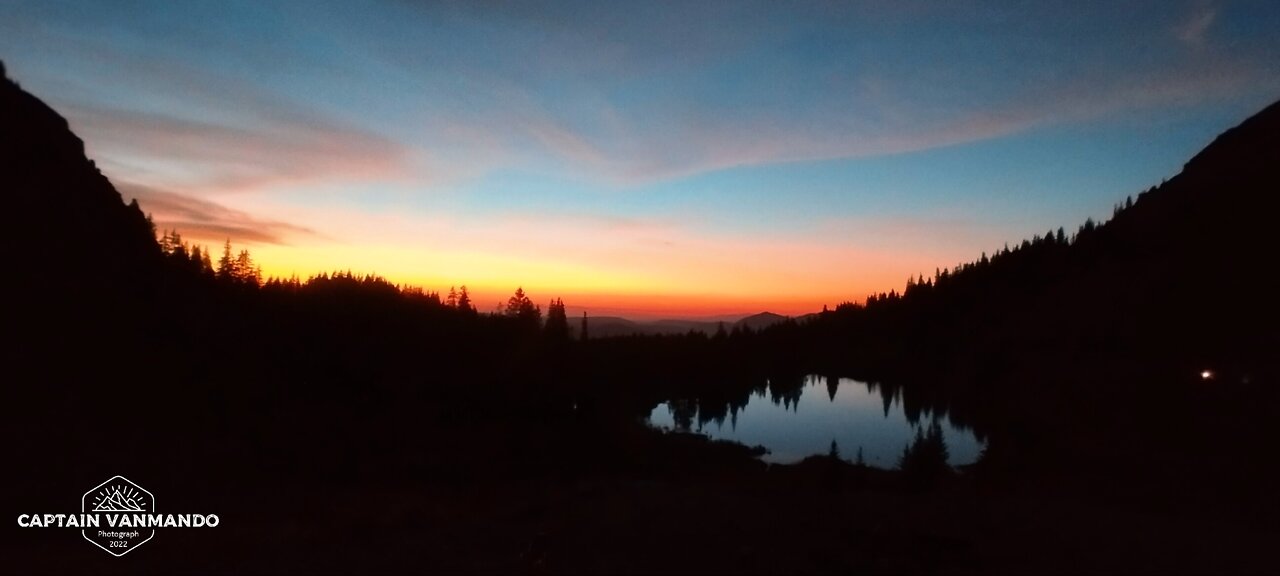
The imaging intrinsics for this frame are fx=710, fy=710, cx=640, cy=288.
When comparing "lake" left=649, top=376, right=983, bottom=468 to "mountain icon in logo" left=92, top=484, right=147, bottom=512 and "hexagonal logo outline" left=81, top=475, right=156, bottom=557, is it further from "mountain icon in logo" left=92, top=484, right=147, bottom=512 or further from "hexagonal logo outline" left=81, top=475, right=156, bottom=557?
"mountain icon in logo" left=92, top=484, right=147, bottom=512

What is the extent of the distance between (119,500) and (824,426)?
7477cm

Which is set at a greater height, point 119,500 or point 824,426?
point 119,500

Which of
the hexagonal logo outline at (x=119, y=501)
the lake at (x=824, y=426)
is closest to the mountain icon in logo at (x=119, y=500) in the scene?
the hexagonal logo outline at (x=119, y=501)

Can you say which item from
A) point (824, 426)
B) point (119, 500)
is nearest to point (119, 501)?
point (119, 500)

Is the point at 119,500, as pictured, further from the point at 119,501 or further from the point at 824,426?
the point at 824,426

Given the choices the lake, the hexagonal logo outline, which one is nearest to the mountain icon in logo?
the hexagonal logo outline

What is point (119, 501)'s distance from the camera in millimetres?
21094

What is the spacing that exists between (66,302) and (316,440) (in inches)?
474

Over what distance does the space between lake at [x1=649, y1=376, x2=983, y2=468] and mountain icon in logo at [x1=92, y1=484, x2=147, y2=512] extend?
156 feet

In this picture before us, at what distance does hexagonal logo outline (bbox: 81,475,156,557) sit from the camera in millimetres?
19219

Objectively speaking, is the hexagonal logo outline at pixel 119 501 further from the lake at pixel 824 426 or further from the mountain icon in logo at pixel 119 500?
the lake at pixel 824 426

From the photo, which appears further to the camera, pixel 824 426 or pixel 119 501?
pixel 824 426

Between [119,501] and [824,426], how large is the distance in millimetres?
74814

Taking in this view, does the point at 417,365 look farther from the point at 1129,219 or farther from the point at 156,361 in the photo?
the point at 1129,219
